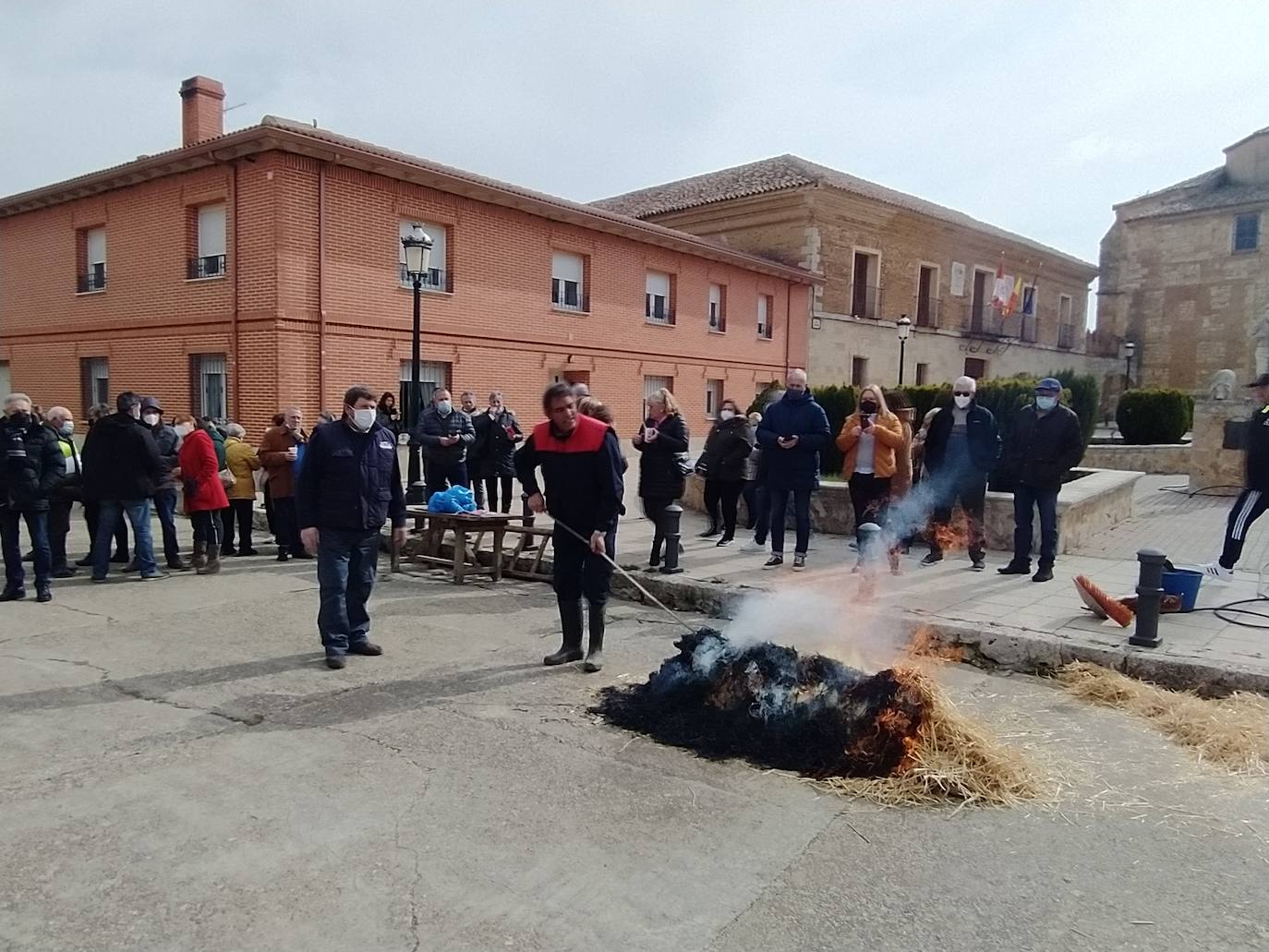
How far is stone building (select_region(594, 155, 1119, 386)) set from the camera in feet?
93.5

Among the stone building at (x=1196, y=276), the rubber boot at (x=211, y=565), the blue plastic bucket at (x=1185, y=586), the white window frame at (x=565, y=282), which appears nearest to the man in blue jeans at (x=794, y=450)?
the blue plastic bucket at (x=1185, y=586)

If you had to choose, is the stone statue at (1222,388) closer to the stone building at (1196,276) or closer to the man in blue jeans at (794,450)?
the man in blue jeans at (794,450)

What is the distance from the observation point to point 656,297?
23.7 m

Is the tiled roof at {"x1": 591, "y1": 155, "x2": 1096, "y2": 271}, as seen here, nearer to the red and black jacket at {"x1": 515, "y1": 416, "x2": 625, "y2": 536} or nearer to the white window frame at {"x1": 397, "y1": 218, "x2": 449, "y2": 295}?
the white window frame at {"x1": 397, "y1": 218, "x2": 449, "y2": 295}

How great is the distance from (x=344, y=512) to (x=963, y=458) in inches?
231

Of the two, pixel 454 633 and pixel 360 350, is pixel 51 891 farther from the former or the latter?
pixel 360 350

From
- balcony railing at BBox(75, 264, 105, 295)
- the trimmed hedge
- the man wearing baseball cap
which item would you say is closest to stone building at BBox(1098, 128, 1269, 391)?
the trimmed hedge

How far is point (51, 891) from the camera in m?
3.17

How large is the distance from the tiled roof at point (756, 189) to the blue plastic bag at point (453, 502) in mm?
20957

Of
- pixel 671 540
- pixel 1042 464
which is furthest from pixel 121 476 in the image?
pixel 1042 464

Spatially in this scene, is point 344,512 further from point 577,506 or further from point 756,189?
point 756,189

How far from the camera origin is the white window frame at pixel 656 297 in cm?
2323

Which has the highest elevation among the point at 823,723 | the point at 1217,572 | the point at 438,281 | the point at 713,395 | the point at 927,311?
the point at 927,311

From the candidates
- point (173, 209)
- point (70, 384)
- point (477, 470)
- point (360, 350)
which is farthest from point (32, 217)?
point (477, 470)
